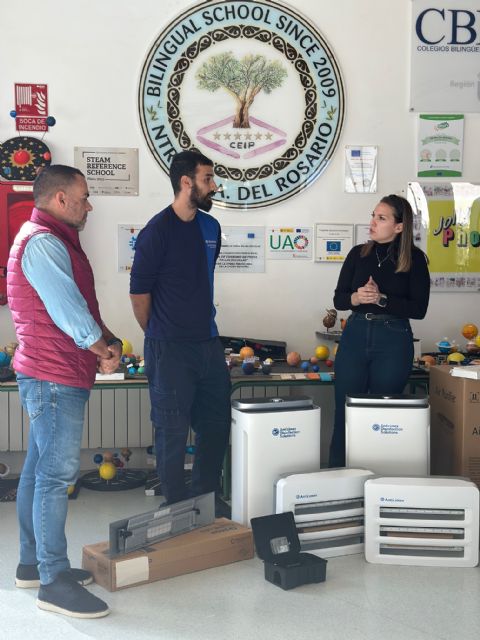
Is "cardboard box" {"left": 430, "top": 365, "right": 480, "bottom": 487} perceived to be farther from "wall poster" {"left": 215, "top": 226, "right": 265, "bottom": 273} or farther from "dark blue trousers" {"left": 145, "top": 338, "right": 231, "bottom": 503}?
"wall poster" {"left": 215, "top": 226, "right": 265, "bottom": 273}

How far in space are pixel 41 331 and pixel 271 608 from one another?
4.09ft

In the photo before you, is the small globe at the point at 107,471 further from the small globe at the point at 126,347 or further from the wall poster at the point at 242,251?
the wall poster at the point at 242,251

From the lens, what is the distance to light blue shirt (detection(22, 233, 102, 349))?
271cm

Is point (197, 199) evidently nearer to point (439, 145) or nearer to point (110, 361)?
point (110, 361)

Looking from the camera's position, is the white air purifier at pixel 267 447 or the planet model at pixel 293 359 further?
the planet model at pixel 293 359

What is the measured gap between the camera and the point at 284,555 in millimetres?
3248

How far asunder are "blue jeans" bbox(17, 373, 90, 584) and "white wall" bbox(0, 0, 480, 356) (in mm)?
1934

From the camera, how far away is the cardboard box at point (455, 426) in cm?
386

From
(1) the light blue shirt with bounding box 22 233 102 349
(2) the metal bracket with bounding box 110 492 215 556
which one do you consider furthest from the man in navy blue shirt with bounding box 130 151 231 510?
(1) the light blue shirt with bounding box 22 233 102 349

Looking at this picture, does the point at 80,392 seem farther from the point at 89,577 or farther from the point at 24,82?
the point at 24,82

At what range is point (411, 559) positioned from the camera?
11.2ft

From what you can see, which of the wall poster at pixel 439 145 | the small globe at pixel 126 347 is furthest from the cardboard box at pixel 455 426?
the small globe at pixel 126 347

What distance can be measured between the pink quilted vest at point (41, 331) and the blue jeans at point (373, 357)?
153cm

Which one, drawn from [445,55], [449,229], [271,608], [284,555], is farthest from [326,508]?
[445,55]
